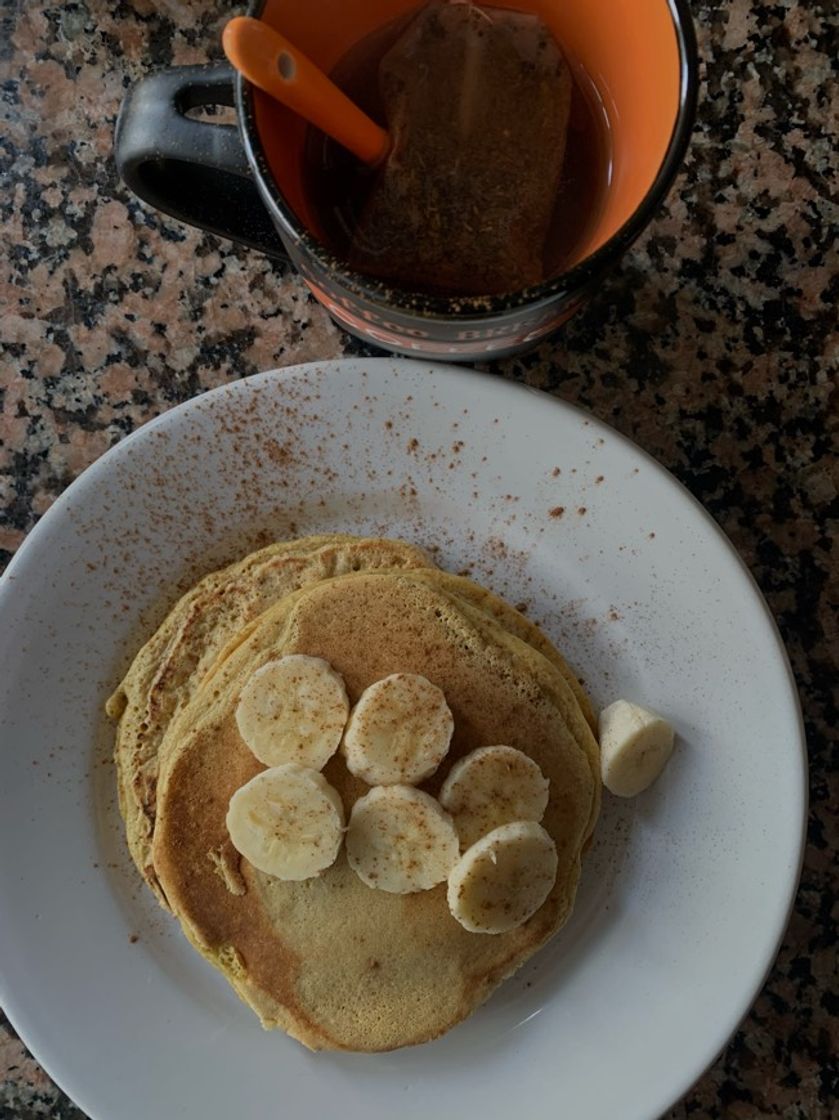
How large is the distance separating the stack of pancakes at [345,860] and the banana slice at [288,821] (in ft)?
0.13

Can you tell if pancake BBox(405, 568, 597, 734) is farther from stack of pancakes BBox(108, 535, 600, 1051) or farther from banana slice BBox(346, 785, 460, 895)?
banana slice BBox(346, 785, 460, 895)

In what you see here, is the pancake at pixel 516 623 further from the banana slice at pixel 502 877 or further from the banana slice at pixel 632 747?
the banana slice at pixel 502 877

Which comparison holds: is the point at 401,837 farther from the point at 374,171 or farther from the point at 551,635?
the point at 374,171

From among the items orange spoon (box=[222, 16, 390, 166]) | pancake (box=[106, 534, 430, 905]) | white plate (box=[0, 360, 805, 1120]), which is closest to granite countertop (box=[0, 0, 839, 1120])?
white plate (box=[0, 360, 805, 1120])

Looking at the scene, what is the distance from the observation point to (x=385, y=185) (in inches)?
38.7

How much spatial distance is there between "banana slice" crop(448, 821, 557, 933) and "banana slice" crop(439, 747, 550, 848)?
0.05 feet

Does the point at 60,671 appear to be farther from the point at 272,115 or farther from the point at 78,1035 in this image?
the point at 272,115

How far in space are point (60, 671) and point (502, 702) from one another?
492 millimetres

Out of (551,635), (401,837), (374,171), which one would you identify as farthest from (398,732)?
(374,171)

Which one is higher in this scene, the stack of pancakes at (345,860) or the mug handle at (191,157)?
the mug handle at (191,157)

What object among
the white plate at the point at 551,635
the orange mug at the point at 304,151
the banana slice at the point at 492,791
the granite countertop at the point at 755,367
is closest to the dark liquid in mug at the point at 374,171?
the orange mug at the point at 304,151

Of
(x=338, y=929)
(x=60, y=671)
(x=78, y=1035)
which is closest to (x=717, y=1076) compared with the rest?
(x=338, y=929)

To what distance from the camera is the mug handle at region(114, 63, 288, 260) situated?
896mm

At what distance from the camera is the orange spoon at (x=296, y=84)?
79 cm
